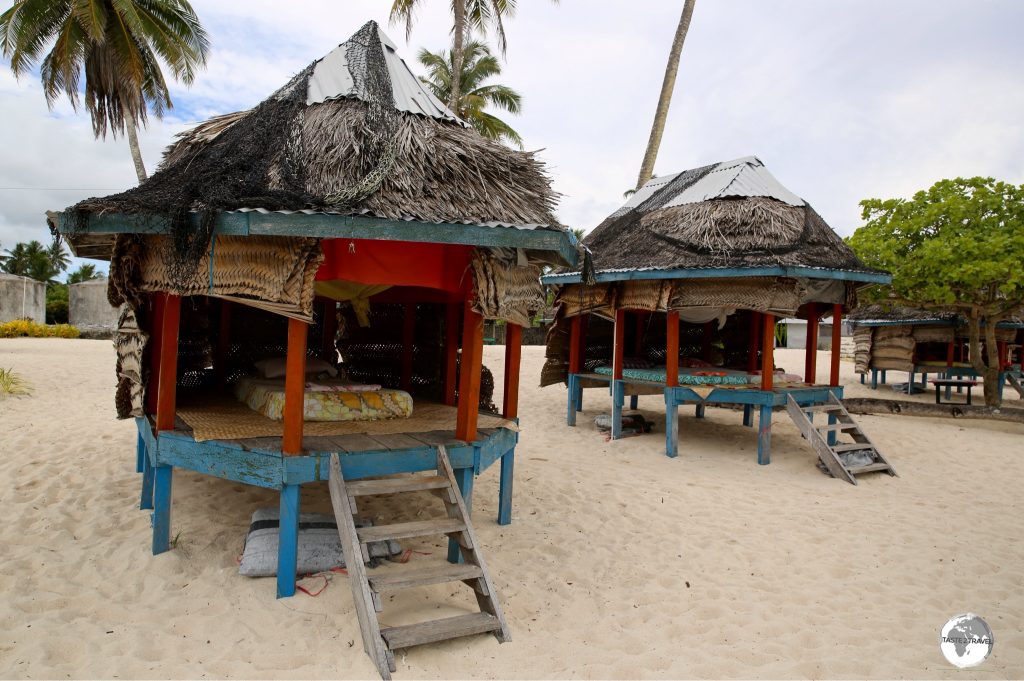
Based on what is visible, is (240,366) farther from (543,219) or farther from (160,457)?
(543,219)

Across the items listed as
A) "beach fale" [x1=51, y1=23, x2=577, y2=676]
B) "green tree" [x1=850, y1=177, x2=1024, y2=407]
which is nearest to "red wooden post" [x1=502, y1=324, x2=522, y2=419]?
"beach fale" [x1=51, y1=23, x2=577, y2=676]

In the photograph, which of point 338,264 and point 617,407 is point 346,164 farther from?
point 617,407

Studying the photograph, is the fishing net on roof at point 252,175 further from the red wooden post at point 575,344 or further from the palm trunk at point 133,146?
the palm trunk at point 133,146

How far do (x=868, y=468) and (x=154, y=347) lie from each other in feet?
24.8

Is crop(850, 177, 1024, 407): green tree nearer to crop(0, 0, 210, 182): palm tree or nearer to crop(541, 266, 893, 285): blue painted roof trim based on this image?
crop(541, 266, 893, 285): blue painted roof trim

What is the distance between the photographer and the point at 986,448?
9.02 meters

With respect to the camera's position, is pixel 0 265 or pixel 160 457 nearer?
pixel 160 457

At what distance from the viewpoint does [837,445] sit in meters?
7.47

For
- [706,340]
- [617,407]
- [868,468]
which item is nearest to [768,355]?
[868,468]

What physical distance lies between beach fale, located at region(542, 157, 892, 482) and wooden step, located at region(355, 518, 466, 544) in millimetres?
4757

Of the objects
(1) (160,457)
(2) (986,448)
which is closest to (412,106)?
(1) (160,457)

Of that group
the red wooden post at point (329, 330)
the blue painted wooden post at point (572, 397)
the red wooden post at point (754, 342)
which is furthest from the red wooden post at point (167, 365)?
the red wooden post at point (754, 342)

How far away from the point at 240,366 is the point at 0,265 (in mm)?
40402

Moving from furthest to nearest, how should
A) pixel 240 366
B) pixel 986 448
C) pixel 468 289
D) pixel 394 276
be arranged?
pixel 986 448 → pixel 240 366 → pixel 468 289 → pixel 394 276
